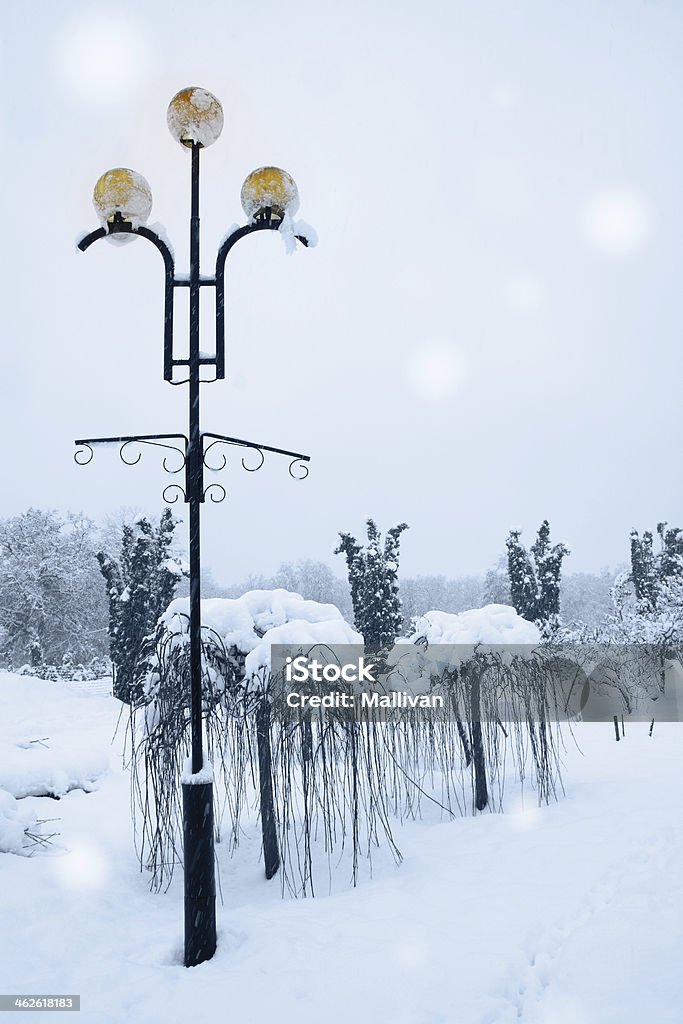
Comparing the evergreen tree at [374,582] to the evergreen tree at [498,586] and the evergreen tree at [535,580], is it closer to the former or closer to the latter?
the evergreen tree at [535,580]

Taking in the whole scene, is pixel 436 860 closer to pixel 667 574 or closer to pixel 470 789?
pixel 470 789

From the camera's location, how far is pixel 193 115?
4195 mm

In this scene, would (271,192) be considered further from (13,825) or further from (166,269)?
(13,825)

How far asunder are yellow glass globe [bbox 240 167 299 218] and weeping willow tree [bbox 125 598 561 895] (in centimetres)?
303

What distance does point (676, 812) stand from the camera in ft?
19.9

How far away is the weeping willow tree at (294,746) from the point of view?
5043 millimetres

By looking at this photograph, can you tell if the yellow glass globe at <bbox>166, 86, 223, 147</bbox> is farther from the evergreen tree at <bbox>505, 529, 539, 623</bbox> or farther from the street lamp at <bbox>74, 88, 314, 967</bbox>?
the evergreen tree at <bbox>505, 529, 539, 623</bbox>

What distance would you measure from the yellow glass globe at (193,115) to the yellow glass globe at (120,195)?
1.45ft

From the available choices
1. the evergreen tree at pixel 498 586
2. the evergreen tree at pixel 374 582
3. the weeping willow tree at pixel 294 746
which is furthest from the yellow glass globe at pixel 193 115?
the evergreen tree at pixel 498 586

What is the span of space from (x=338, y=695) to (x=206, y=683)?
1080mm

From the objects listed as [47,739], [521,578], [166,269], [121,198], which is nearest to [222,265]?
[166,269]

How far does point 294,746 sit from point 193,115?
4366 millimetres

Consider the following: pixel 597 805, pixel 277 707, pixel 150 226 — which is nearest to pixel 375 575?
pixel 597 805

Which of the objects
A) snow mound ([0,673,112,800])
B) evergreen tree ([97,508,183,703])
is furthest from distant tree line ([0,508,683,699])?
snow mound ([0,673,112,800])
